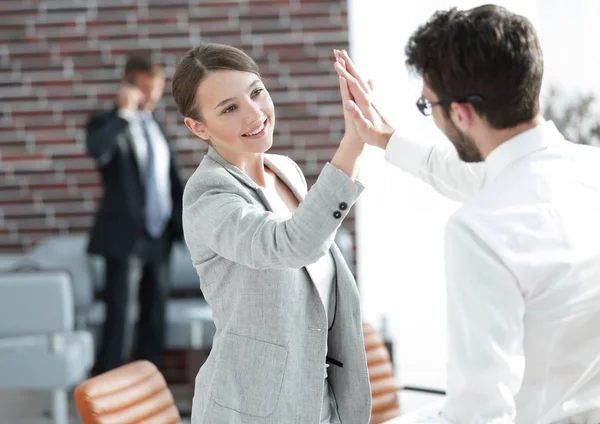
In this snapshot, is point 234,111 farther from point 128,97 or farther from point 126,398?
point 128,97

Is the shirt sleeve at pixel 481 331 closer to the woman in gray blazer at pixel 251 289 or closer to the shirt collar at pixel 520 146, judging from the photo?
the shirt collar at pixel 520 146

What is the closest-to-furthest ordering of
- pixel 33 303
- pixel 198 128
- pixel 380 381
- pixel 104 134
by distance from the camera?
pixel 198 128 → pixel 380 381 → pixel 33 303 → pixel 104 134

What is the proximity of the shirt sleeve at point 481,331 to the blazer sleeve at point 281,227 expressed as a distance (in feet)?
1.03

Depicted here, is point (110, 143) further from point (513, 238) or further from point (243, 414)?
point (513, 238)

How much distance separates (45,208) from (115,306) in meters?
1.00

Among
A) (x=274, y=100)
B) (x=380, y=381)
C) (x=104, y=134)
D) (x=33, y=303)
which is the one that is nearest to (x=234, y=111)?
(x=380, y=381)

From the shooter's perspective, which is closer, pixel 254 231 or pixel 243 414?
pixel 254 231

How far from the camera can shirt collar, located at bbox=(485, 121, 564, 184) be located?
142 cm

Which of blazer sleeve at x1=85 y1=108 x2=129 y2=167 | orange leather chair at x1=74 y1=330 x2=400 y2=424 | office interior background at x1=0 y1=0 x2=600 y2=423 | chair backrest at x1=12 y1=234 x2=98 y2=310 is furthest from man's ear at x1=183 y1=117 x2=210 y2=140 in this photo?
office interior background at x1=0 y1=0 x2=600 y2=423

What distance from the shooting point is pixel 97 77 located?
5.55m

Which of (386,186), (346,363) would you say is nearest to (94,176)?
(386,186)

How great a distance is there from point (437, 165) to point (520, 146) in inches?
26.7

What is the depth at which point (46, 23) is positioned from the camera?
554 centimetres

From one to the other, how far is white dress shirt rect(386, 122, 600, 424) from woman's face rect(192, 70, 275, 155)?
55 cm
